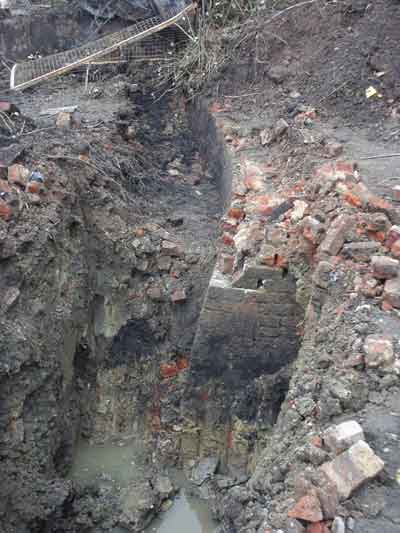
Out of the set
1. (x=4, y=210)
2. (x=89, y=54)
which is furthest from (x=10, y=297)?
(x=89, y=54)

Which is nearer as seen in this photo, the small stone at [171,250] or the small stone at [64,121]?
the small stone at [171,250]

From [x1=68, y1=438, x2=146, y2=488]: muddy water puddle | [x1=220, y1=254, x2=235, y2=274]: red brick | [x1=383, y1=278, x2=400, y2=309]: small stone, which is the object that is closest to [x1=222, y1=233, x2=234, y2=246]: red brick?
[x1=220, y1=254, x2=235, y2=274]: red brick

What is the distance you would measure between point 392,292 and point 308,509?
1.54 metres

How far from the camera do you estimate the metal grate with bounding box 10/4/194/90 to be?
766 cm

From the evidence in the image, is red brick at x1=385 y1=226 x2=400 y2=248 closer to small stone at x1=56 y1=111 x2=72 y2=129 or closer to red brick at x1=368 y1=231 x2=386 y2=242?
red brick at x1=368 y1=231 x2=386 y2=242

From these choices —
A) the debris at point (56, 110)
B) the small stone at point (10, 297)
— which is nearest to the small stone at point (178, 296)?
the small stone at point (10, 297)

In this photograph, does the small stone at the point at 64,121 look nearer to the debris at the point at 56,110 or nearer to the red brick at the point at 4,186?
the debris at the point at 56,110

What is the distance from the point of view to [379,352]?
300 centimetres

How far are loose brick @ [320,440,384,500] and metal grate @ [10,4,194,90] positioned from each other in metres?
7.03

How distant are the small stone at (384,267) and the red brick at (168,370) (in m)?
2.62

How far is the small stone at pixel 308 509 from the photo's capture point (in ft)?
7.79

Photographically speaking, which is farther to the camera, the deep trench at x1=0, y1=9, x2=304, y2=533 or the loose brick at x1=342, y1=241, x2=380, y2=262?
the deep trench at x1=0, y1=9, x2=304, y2=533

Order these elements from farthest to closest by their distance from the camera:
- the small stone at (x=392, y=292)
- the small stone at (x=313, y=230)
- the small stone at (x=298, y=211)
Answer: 1. the small stone at (x=298, y=211)
2. the small stone at (x=313, y=230)
3. the small stone at (x=392, y=292)

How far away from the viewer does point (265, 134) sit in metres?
6.15
